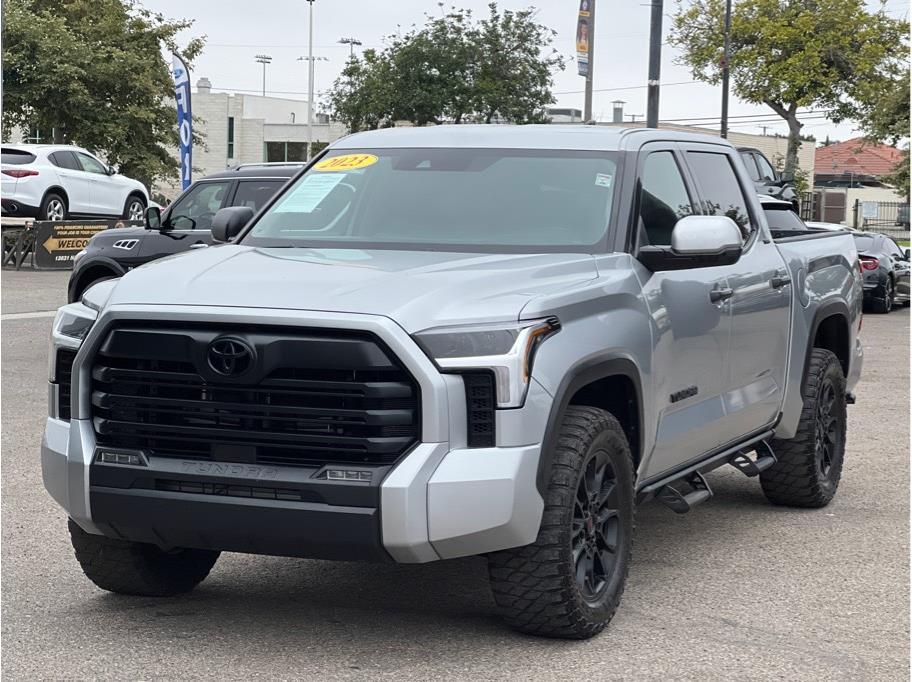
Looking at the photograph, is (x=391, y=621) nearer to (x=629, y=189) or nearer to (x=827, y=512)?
(x=629, y=189)

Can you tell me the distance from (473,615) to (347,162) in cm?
218

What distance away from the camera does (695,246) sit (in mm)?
5555

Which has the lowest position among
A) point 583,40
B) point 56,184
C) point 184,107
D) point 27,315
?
point 27,315

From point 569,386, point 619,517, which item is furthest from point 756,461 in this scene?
point 569,386

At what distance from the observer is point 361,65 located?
61.0 m

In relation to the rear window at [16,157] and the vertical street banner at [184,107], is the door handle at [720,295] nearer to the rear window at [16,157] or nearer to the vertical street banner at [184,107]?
the vertical street banner at [184,107]

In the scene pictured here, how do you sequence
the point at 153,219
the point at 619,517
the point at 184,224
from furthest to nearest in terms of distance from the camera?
the point at 184,224
the point at 153,219
the point at 619,517

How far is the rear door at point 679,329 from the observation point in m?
5.70

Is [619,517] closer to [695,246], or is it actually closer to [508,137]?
[695,246]

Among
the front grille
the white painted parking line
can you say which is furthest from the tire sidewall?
the white painted parking line

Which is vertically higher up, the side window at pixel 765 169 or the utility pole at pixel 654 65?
the utility pole at pixel 654 65

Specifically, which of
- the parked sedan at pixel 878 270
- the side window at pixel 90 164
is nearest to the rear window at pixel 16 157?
the side window at pixel 90 164

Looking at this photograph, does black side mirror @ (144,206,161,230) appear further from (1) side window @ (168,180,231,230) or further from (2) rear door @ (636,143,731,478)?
(2) rear door @ (636,143,731,478)

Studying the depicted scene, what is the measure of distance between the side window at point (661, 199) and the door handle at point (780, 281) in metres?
0.71
